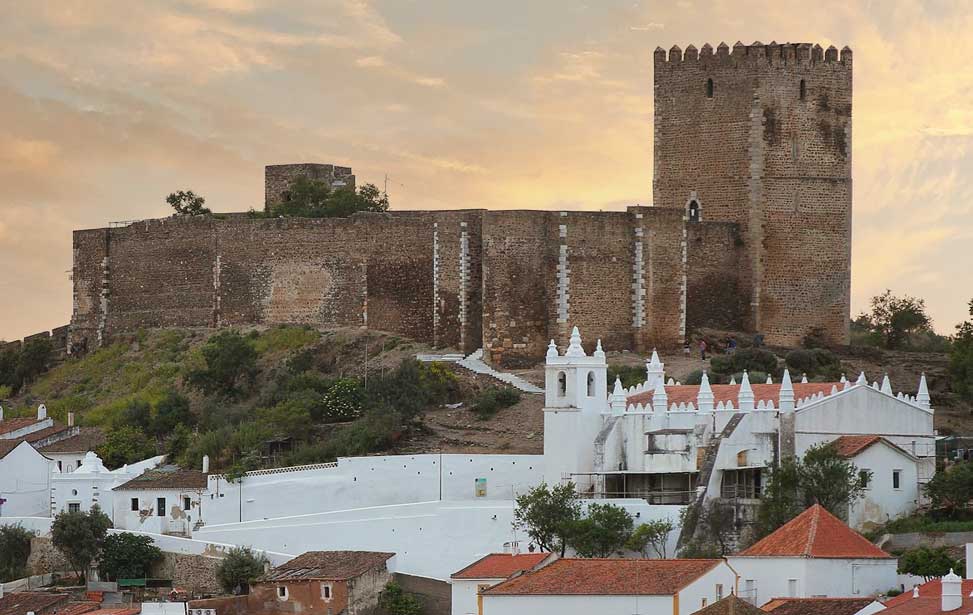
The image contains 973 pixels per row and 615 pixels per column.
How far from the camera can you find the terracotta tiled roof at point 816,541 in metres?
52.2

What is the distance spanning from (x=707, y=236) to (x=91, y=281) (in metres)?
20.1

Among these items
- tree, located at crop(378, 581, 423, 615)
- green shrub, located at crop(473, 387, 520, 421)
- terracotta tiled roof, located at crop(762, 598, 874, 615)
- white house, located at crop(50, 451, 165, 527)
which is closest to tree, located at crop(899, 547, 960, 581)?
terracotta tiled roof, located at crop(762, 598, 874, 615)

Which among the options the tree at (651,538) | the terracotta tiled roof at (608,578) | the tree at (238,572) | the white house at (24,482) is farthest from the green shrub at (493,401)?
the terracotta tiled roof at (608,578)

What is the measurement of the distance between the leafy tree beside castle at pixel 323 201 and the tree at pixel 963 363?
60.4ft

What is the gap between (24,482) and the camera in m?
70.2

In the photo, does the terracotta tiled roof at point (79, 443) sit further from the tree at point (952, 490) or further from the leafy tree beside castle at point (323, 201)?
the tree at point (952, 490)

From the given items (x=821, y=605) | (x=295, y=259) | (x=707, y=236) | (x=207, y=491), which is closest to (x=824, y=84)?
(x=707, y=236)

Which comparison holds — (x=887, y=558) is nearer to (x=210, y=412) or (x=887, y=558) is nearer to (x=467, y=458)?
(x=467, y=458)

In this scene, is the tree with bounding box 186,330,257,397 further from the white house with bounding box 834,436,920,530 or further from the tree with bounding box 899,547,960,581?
the tree with bounding box 899,547,960,581

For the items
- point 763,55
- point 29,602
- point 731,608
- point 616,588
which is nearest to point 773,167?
point 763,55

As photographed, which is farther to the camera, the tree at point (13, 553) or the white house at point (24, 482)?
the white house at point (24, 482)

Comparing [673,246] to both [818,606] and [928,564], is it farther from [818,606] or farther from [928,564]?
[818,606]

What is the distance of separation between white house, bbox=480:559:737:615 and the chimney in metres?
6.10

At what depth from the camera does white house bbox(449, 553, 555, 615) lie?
5584 cm
